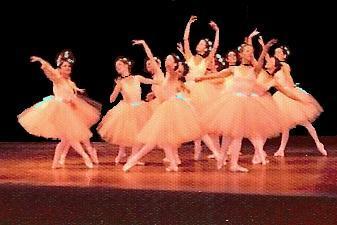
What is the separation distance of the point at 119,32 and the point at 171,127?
3.92 m

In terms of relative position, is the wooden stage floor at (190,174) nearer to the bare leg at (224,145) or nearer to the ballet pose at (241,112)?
Answer: the bare leg at (224,145)

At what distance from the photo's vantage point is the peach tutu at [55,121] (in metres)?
6.72

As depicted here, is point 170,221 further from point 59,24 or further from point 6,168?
point 59,24

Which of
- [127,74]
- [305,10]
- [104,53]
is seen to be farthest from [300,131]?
[127,74]

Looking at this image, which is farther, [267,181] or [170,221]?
[267,181]

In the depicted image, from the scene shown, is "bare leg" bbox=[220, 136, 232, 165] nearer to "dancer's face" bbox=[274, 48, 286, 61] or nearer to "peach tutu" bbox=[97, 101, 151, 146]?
"peach tutu" bbox=[97, 101, 151, 146]

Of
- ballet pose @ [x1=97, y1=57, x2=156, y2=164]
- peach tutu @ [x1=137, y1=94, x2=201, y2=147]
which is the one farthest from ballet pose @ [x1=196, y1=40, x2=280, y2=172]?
ballet pose @ [x1=97, y1=57, x2=156, y2=164]

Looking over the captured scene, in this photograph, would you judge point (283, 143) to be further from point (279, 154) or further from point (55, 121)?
point (55, 121)

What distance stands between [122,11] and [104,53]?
0.61 meters

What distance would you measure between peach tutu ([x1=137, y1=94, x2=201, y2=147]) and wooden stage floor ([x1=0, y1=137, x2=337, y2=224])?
278mm

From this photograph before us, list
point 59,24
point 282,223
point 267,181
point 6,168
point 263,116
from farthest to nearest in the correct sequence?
point 59,24, point 6,168, point 263,116, point 267,181, point 282,223

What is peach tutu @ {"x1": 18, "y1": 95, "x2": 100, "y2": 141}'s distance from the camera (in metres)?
6.72

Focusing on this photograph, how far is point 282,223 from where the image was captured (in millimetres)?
4727

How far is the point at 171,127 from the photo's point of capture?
20.6 ft
